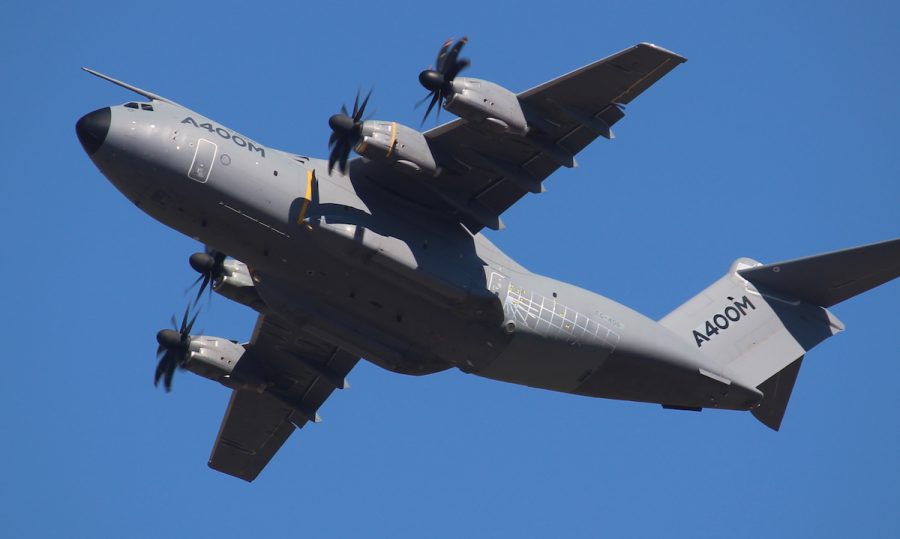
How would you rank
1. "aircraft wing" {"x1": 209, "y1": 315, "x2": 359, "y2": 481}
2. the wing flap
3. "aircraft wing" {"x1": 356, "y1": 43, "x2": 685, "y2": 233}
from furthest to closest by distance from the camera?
the wing flap, "aircraft wing" {"x1": 209, "y1": 315, "x2": 359, "y2": 481}, "aircraft wing" {"x1": 356, "y1": 43, "x2": 685, "y2": 233}

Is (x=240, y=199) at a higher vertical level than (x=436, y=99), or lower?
lower

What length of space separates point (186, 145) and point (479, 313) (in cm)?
601

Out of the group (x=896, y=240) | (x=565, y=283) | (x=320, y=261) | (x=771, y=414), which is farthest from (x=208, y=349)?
(x=896, y=240)

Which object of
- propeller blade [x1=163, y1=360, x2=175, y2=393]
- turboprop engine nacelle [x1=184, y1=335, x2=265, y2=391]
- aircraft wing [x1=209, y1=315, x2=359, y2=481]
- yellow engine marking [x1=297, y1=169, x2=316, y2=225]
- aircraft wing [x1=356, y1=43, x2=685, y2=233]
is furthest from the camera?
aircraft wing [x1=209, y1=315, x2=359, y2=481]

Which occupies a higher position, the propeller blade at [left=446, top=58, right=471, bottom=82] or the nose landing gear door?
the propeller blade at [left=446, top=58, right=471, bottom=82]

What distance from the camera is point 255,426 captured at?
2914cm

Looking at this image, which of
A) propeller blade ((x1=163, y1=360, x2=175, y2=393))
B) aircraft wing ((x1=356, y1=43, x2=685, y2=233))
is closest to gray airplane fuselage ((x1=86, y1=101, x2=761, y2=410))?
aircraft wing ((x1=356, y1=43, x2=685, y2=233))

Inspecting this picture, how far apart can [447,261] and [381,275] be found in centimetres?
131

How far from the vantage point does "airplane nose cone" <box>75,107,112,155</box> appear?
2248 cm

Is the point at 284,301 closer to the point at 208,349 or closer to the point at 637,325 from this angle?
the point at 208,349

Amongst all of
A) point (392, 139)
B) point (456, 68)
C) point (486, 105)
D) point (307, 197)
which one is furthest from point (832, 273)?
point (307, 197)

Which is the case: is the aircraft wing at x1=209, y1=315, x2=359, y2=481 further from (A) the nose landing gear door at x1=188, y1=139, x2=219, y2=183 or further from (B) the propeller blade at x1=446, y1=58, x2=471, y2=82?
(B) the propeller blade at x1=446, y1=58, x2=471, y2=82

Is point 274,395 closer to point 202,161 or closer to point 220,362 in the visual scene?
point 220,362

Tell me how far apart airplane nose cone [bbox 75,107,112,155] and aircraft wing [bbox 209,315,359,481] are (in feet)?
19.4
